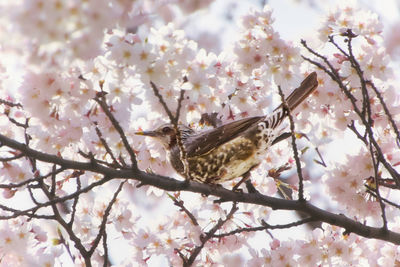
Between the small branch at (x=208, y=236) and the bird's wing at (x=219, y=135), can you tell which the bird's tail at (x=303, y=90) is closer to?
the bird's wing at (x=219, y=135)

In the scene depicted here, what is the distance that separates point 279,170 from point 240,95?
74 centimetres

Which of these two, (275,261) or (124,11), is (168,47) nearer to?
(124,11)

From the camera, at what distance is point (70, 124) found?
3.65 metres

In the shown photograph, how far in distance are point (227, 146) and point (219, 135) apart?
14 centimetres

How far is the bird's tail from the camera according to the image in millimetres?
4238

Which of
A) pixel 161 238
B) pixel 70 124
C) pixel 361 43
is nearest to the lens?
pixel 70 124

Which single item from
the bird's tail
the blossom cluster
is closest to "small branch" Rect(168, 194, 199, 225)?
the blossom cluster

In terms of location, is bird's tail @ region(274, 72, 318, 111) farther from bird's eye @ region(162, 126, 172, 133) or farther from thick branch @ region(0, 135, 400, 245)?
bird's eye @ region(162, 126, 172, 133)

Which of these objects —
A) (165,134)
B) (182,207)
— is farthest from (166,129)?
(182,207)

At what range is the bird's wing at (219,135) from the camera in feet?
14.7

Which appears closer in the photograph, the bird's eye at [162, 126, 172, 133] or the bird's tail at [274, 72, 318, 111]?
the bird's tail at [274, 72, 318, 111]

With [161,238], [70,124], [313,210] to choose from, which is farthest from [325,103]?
[70,124]

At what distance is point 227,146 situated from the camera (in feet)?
15.0

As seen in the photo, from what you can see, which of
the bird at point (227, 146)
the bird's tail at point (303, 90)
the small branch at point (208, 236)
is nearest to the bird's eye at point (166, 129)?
the bird at point (227, 146)
